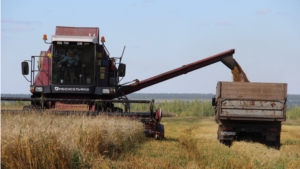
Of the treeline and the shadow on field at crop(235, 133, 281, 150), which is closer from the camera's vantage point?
the shadow on field at crop(235, 133, 281, 150)

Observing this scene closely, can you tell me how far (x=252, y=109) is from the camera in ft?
62.7

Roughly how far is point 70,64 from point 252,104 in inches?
239

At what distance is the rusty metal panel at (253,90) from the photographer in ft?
62.8

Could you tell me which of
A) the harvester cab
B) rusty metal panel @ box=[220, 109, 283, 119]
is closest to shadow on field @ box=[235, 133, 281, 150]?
rusty metal panel @ box=[220, 109, 283, 119]

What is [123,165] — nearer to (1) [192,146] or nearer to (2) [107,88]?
(1) [192,146]

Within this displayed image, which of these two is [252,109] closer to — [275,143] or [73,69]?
[275,143]

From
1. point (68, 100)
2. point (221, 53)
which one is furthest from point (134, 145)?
point (221, 53)

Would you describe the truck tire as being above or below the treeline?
above

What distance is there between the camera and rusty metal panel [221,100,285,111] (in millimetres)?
18984

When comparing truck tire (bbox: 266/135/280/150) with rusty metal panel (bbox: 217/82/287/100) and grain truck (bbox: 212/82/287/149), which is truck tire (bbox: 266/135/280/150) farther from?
rusty metal panel (bbox: 217/82/287/100)

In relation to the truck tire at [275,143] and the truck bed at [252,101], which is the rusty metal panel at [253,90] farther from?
→ the truck tire at [275,143]

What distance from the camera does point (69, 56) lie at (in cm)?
1942

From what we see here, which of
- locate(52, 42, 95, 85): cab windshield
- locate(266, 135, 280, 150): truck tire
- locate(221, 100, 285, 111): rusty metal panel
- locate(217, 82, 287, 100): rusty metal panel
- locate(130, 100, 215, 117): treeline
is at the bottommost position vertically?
locate(130, 100, 215, 117): treeline

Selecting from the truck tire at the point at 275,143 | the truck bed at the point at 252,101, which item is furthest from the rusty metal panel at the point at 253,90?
the truck tire at the point at 275,143
